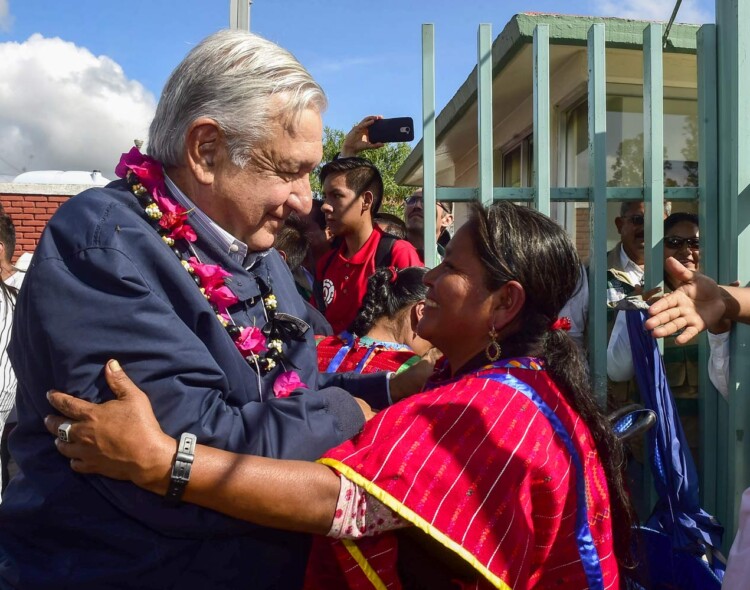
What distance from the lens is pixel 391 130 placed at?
13.5 ft

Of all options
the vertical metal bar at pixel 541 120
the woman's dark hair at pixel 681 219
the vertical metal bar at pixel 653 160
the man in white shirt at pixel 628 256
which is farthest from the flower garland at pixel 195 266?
the woman's dark hair at pixel 681 219

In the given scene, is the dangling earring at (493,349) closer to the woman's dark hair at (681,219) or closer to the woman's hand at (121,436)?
the woman's hand at (121,436)

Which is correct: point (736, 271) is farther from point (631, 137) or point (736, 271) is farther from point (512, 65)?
point (631, 137)

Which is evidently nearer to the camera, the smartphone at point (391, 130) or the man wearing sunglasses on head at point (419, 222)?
the smartphone at point (391, 130)

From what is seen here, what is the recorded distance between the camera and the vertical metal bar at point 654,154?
10.7 ft

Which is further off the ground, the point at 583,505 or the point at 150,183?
the point at 150,183

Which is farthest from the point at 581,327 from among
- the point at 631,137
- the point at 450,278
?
the point at 631,137

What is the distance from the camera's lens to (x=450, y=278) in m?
2.07

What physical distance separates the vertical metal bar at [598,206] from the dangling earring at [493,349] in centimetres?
144

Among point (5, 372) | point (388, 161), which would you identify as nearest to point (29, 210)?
point (5, 372)

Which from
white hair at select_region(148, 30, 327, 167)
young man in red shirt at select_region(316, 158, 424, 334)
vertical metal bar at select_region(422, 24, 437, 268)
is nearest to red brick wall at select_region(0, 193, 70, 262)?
young man in red shirt at select_region(316, 158, 424, 334)

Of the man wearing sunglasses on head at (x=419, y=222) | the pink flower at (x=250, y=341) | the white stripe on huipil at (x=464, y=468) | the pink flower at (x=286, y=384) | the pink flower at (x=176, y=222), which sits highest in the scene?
the man wearing sunglasses on head at (x=419, y=222)

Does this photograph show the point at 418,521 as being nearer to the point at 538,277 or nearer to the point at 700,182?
the point at 538,277

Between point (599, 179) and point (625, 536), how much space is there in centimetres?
183
